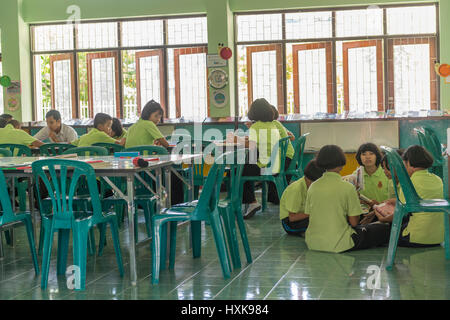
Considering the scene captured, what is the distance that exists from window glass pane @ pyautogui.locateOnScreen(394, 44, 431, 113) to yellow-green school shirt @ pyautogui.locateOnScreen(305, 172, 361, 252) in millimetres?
5906

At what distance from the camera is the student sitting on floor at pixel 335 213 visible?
4227mm

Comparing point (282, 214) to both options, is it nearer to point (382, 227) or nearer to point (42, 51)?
point (382, 227)

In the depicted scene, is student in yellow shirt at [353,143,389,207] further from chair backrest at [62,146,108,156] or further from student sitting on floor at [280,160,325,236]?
chair backrest at [62,146,108,156]

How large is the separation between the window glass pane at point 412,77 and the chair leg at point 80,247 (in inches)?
284

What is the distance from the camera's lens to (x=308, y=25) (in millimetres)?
10125

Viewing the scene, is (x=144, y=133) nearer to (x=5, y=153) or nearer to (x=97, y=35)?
(x=5, y=153)

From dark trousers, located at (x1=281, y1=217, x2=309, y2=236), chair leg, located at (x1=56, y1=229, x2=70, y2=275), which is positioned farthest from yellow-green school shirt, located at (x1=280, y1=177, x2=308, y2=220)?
chair leg, located at (x1=56, y1=229, x2=70, y2=275)

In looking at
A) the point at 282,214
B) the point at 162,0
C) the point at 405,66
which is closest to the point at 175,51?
the point at 162,0

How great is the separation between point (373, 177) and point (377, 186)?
0.25 feet

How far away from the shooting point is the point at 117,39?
10.6 metres

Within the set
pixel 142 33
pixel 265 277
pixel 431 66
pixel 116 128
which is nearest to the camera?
pixel 265 277

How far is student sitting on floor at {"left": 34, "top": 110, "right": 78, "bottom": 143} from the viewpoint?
729cm

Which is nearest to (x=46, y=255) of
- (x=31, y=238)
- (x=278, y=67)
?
(x=31, y=238)

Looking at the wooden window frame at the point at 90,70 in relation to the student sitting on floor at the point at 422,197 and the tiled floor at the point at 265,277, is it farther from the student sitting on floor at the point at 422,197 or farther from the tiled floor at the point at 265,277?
the student sitting on floor at the point at 422,197
